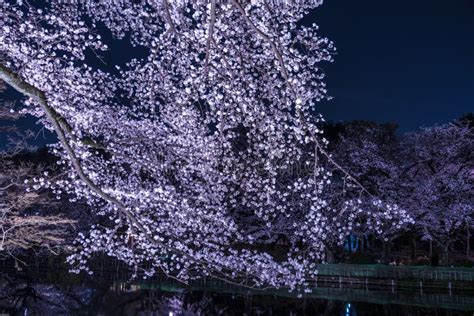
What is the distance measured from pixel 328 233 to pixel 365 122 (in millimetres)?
7582

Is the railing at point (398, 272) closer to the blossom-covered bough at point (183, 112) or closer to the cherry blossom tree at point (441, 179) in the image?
the cherry blossom tree at point (441, 179)

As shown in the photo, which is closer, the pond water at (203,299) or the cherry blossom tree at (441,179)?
the pond water at (203,299)

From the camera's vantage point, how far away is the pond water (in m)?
16.4

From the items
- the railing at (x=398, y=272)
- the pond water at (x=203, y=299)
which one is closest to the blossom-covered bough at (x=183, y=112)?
the pond water at (x=203, y=299)

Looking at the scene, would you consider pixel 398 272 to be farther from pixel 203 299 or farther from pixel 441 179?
pixel 203 299

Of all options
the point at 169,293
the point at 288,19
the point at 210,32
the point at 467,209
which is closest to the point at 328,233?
the point at 467,209

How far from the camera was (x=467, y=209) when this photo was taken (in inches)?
806

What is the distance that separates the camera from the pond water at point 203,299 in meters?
16.4

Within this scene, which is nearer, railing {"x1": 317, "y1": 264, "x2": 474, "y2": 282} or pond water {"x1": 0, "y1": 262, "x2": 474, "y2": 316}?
pond water {"x1": 0, "y1": 262, "x2": 474, "y2": 316}

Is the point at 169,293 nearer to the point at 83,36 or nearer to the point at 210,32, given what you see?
the point at 83,36

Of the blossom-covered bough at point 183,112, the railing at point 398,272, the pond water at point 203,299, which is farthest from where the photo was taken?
the railing at point 398,272

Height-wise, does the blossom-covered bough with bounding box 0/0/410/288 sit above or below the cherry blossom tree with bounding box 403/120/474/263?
below

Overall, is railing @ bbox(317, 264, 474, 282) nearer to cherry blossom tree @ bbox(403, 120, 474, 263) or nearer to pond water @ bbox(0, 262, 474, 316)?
pond water @ bbox(0, 262, 474, 316)

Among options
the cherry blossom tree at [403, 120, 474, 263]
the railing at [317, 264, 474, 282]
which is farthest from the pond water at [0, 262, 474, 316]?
the cherry blossom tree at [403, 120, 474, 263]
